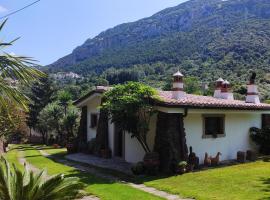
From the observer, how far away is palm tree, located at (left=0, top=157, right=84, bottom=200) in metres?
7.55

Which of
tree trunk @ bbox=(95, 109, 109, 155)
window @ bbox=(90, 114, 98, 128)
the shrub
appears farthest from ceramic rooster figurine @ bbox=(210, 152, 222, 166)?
window @ bbox=(90, 114, 98, 128)

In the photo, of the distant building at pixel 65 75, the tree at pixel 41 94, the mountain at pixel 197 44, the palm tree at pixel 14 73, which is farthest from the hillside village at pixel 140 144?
the distant building at pixel 65 75

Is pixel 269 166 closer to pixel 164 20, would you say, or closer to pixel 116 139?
pixel 116 139

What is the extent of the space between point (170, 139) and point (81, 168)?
171 inches

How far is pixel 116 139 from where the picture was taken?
2216 centimetres

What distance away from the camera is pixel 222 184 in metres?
13.6

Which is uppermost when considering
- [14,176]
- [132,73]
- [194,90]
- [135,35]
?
[135,35]

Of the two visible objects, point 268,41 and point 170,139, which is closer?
point 170,139

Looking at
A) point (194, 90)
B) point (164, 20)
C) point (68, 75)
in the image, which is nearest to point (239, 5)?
point (164, 20)

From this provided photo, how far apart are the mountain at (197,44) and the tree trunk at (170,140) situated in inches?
1714

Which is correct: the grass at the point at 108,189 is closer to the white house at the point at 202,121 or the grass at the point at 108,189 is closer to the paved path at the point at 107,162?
the paved path at the point at 107,162

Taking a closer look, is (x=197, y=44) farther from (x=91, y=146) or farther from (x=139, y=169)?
(x=139, y=169)

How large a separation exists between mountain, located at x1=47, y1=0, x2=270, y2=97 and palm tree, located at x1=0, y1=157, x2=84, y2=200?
53458 millimetres

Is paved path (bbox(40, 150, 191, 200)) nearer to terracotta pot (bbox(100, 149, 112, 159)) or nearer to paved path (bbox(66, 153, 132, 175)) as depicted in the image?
paved path (bbox(66, 153, 132, 175))
